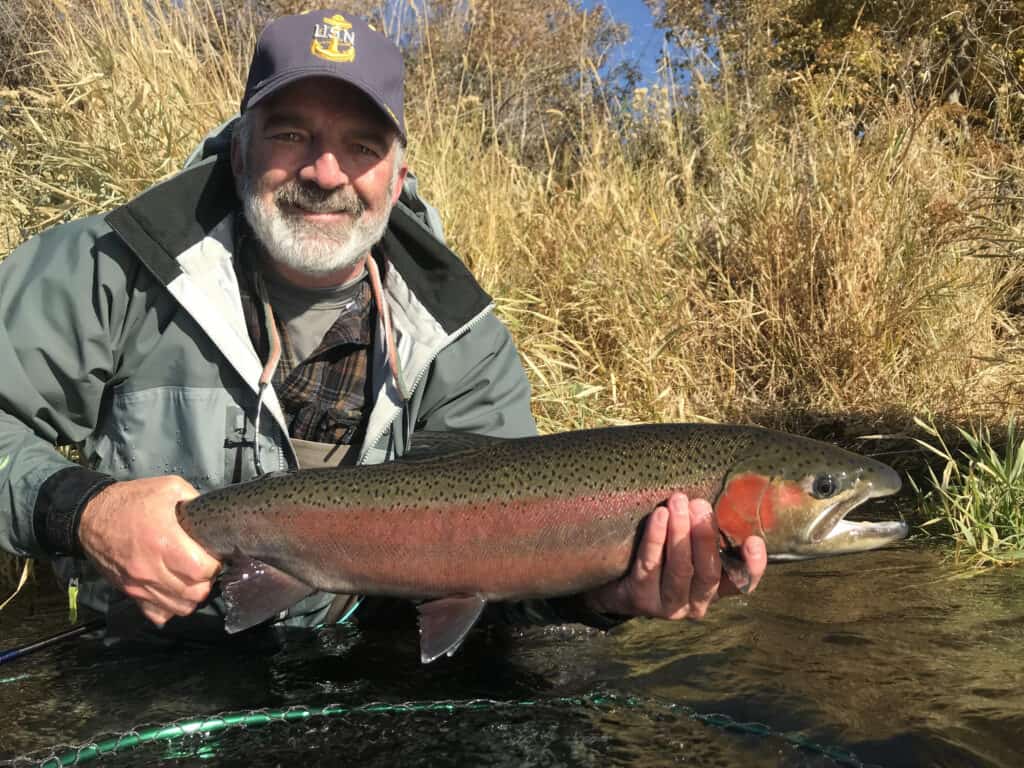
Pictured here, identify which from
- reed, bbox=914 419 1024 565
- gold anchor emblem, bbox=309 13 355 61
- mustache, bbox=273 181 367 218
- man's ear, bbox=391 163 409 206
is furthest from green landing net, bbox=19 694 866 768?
gold anchor emblem, bbox=309 13 355 61

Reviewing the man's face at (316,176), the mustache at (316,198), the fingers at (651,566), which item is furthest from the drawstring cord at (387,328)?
the fingers at (651,566)

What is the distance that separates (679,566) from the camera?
2.45 metres

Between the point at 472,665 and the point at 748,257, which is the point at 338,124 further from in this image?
the point at 748,257

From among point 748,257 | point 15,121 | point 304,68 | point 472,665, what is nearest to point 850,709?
point 472,665

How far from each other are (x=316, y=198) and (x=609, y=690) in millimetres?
1712

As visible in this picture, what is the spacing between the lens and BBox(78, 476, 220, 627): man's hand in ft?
8.11

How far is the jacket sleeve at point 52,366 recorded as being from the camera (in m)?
2.65

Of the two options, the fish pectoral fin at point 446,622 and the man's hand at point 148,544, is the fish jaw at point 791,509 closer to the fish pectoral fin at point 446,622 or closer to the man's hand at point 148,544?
the fish pectoral fin at point 446,622

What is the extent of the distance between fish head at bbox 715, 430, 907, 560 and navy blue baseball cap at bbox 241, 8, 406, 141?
1591mm

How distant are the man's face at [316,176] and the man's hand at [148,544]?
888mm

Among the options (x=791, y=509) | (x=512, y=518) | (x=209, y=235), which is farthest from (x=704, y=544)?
(x=209, y=235)

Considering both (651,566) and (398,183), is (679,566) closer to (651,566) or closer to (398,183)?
(651,566)

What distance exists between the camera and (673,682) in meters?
2.92

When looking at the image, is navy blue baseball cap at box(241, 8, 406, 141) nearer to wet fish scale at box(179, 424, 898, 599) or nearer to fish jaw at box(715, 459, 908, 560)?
wet fish scale at box(179, 424, 898, 599)
